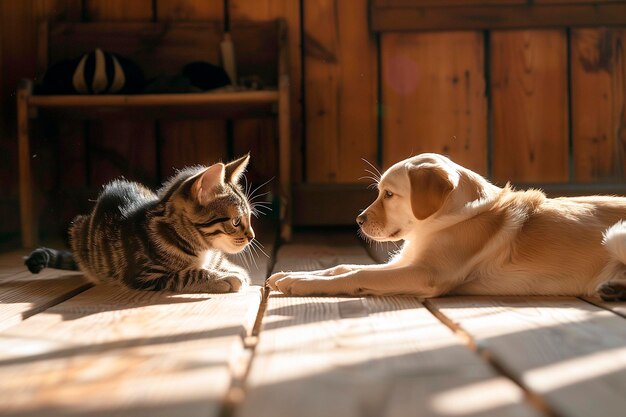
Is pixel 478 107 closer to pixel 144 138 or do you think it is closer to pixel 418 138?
Result: pixel 418 138

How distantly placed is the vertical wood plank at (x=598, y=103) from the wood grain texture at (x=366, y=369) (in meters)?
3.02

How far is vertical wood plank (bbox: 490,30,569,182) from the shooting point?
4.59 m

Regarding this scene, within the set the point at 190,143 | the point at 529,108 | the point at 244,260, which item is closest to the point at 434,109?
the point at 529,108

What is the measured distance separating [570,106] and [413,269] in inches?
106

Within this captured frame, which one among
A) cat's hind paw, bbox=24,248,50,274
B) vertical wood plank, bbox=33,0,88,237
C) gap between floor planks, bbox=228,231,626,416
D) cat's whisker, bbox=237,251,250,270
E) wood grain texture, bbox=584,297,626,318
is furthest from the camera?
vertical wood plank, bbox=33,0,88,237

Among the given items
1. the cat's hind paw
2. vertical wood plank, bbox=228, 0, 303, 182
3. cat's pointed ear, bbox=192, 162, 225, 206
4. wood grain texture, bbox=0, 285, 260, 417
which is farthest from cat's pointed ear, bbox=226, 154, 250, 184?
vertical wood plank, bbox=228, 0, 303, 182

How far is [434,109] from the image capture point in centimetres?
463

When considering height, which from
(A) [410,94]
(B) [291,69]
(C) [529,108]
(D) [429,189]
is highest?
(B) [291,69]

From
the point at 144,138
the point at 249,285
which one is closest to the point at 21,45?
the point at 144,138

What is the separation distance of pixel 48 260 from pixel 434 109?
2.60 meters

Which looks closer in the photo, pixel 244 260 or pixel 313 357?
pixel 313 357

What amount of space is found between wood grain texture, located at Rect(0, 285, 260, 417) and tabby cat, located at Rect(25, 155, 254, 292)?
344 mm

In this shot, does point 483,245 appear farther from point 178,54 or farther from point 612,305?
point 178,54

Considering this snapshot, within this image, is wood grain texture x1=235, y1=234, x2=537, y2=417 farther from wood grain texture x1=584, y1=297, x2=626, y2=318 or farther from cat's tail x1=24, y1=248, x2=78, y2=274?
cat's tail x1=24, y1=248, x2=78, y2=274
